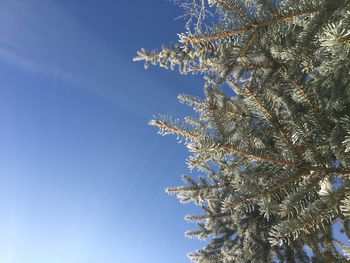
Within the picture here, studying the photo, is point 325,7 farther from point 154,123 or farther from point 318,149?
point 154,123

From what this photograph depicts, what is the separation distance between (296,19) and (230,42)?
15.4 inches

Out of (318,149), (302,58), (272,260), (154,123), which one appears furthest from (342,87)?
(272,260)

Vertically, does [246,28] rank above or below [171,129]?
above

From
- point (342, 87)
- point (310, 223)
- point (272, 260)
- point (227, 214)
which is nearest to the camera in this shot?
point (310, 223)

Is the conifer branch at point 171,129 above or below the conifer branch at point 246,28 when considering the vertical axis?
below

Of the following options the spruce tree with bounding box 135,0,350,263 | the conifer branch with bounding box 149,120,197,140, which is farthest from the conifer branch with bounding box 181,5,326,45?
the conifer branch with bounding box 149,120,197,140

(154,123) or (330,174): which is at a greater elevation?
(154,123)

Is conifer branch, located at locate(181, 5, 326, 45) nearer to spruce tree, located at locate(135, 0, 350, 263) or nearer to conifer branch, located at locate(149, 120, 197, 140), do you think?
spruce tree, located at locate(135, 0, 350, 263)

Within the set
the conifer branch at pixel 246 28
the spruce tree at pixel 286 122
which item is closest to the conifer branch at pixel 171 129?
the spruce tree at pixel 286 122

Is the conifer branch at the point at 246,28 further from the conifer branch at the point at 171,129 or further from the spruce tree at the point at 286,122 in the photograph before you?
the conifer branch at the point at 171,129

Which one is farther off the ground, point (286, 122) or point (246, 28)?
point (246, 28)

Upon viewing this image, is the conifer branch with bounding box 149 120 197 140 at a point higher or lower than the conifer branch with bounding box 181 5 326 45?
lower

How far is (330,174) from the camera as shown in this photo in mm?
1891

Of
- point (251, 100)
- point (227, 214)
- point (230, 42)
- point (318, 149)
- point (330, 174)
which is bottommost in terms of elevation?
point (330, 174)
